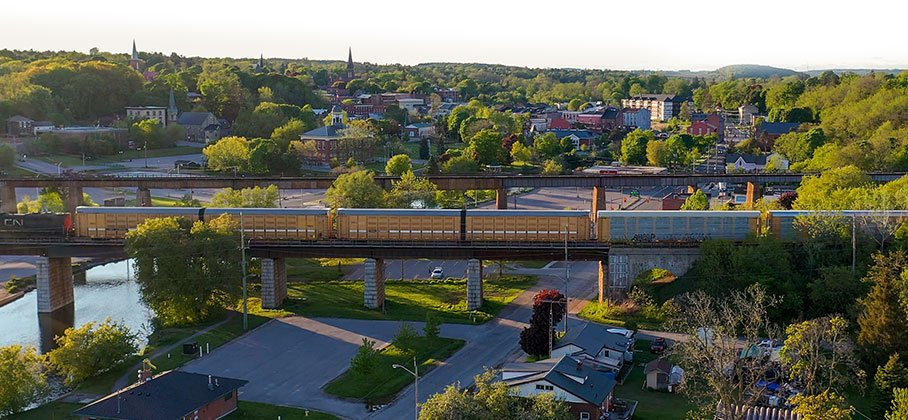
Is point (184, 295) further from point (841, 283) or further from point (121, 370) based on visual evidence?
point (841, 283)

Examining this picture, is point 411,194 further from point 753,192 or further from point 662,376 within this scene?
point 662,376

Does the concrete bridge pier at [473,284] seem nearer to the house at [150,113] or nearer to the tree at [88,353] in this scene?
the tree at [88,353]

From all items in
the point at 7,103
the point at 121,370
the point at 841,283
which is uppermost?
the point at 7,103

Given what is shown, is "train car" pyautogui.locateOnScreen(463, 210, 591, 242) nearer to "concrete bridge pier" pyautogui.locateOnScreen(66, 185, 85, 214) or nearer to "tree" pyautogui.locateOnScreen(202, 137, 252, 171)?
"concrete bridge pier" pyautogui.locateOnScreen(66, 185, 85, 214)

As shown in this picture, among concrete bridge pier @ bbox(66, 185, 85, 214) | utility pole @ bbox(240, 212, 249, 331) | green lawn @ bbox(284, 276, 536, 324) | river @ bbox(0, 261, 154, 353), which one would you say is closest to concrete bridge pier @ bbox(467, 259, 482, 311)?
green lawn @ bbox(284, 276, 536, 324)

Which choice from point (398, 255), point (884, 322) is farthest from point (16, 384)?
point (884, 322)

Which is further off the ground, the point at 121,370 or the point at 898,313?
the point at 898,313

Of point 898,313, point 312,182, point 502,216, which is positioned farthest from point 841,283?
point 312,182

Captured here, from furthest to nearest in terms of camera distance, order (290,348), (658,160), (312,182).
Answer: (658,160), (312,182), (290,348)
